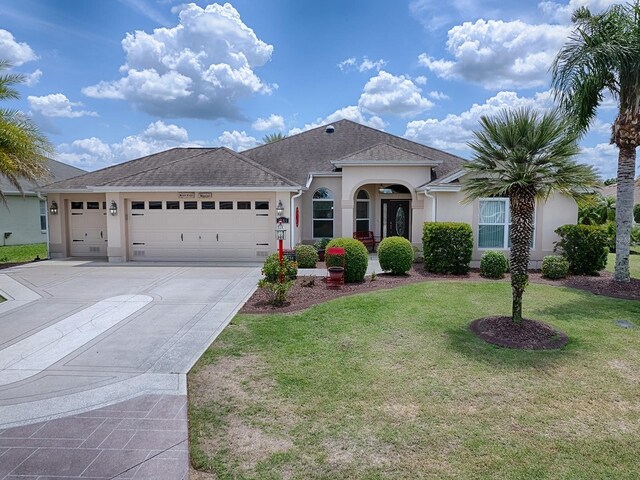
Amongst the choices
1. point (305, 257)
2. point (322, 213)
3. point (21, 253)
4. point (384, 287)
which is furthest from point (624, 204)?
point (21, 253)

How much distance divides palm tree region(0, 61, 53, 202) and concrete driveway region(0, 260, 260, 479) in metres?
3.55

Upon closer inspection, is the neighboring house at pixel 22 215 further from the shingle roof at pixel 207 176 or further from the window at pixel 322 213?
the window at pixel 322 213

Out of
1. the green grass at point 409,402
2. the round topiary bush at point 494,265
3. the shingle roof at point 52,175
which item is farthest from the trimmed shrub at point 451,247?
the shingle roof at point 52,175

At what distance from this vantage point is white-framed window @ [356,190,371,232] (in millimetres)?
19859

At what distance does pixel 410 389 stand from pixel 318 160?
1568 cm

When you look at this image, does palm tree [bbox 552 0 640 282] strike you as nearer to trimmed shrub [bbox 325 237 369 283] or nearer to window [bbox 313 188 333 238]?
trimmed shrub [bbox 325 237 369 283]

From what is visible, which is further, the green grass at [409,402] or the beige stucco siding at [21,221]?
the beige stucco siding at [21,221]

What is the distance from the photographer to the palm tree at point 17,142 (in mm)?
11219

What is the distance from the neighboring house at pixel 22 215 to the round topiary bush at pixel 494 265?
21.6 meters

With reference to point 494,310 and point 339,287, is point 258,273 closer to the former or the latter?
point 339,287

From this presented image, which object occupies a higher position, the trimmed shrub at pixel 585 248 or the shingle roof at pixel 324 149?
the shingle roof at pixel 324 149

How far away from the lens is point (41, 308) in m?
9.12

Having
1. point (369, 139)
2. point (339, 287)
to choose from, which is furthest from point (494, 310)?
point (369, 139)

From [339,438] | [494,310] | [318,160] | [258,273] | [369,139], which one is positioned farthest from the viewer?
[369,139]
